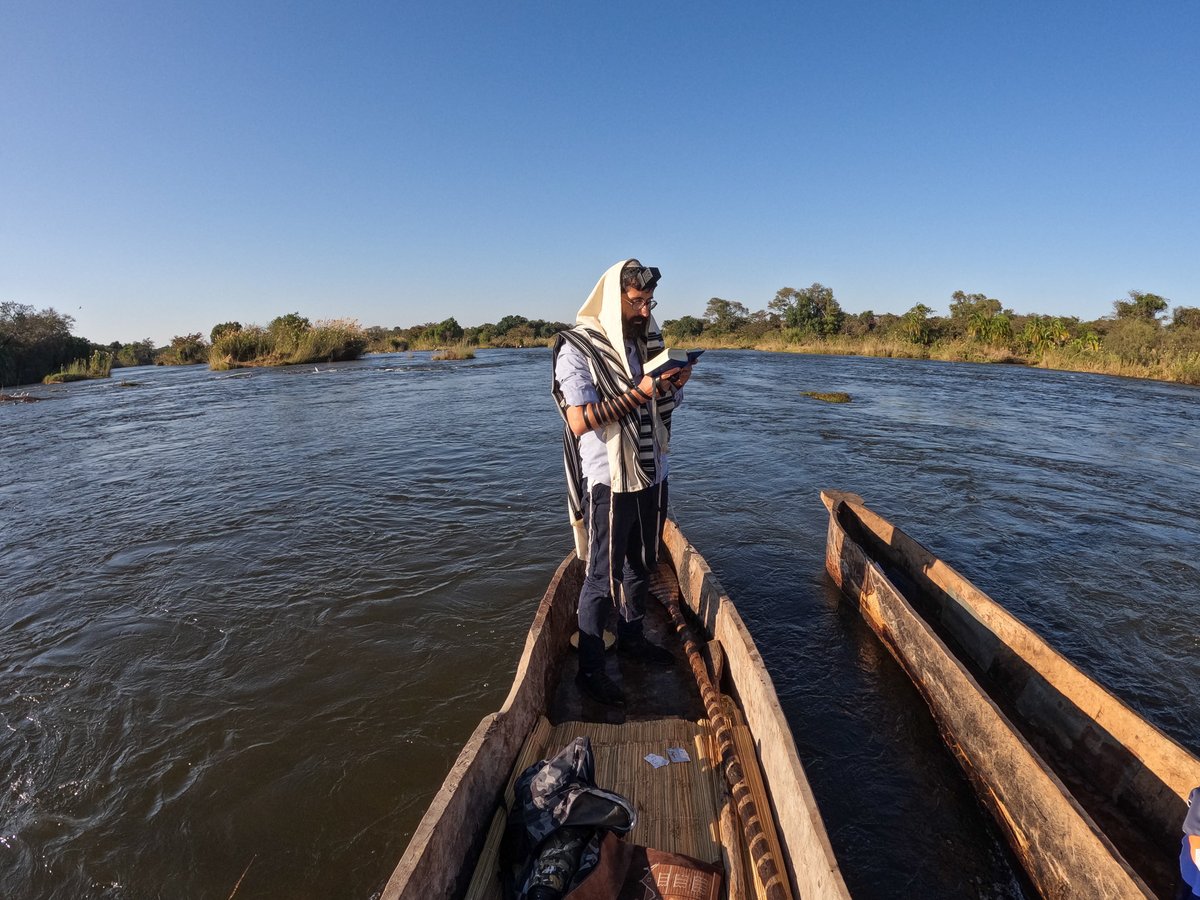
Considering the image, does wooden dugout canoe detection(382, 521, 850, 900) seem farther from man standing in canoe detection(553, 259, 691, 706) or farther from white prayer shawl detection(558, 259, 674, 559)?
white prayer shawl detection(558, 259, 674, 559)

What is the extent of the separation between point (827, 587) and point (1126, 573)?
3371 millimetres

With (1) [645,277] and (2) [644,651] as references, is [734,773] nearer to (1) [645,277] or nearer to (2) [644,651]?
(2) [644,651]

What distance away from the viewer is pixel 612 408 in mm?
2629

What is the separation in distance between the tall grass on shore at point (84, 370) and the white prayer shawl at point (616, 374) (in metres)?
43.9

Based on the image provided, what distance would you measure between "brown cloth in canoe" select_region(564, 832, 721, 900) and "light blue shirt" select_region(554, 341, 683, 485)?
1603mm

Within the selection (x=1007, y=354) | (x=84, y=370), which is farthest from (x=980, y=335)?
(x=84, y=370)

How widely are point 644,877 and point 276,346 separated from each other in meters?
43.4

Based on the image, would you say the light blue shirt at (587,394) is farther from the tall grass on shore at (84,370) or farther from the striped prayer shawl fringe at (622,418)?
the tall grass on shore at (84,370)

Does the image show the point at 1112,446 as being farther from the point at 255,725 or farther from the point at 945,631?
the point at 255,725

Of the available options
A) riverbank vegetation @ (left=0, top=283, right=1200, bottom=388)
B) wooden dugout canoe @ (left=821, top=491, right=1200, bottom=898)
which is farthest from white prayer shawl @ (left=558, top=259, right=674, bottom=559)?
riverbank vegetation @ (left=0, top=283, right=1200, bottom=388)

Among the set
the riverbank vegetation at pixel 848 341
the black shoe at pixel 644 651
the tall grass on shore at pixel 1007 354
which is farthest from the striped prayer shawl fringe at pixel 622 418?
the tall grass on shore at pixel 1007 354

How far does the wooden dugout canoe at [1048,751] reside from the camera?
2164 millimetres

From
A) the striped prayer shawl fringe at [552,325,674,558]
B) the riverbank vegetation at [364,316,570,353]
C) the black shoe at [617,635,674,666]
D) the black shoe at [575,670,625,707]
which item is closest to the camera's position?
the striped prayer shawl fringe at [552,325,674,558]

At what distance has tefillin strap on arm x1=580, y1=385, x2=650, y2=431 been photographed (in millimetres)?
2631
